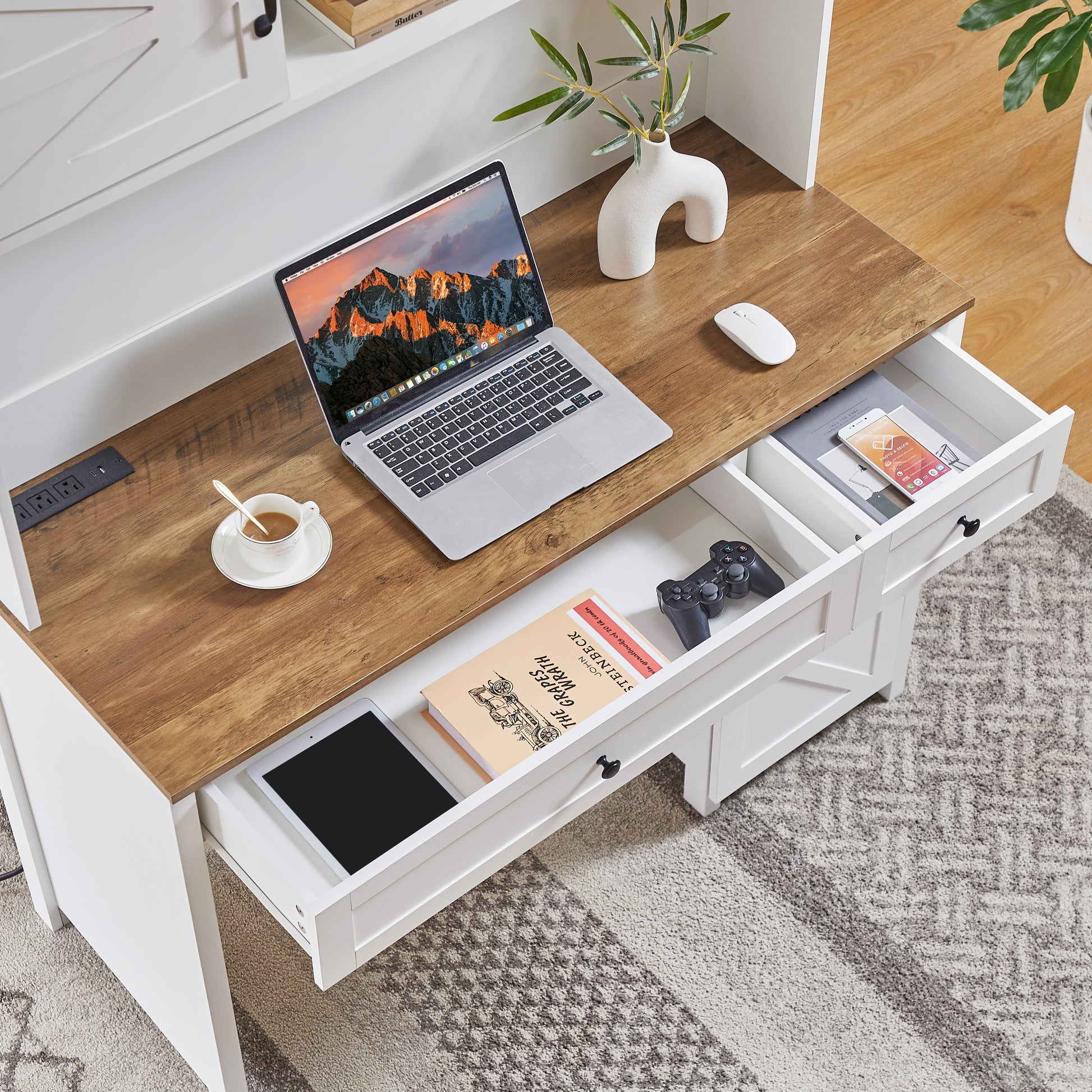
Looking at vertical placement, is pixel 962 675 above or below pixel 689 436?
below

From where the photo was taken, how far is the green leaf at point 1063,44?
2.42 meters

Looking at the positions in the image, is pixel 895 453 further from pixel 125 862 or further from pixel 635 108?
pixel 125 862

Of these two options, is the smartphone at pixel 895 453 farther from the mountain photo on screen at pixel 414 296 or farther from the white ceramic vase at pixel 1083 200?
the white ceramic vase at pixel 1083 200

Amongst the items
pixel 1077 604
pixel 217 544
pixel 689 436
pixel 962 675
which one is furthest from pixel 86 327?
A: pixel 1077 604

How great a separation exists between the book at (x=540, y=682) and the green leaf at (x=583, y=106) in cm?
57

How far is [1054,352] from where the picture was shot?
8.99ft

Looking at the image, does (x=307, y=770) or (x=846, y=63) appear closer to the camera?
(x=307, y=770)

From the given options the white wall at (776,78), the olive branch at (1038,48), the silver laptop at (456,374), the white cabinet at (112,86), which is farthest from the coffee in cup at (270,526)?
the olive branch at (1038,48)

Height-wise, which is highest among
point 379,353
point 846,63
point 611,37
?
point 611,37

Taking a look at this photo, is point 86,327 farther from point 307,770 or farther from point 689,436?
point 689,436

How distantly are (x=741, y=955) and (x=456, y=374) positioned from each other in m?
0.87

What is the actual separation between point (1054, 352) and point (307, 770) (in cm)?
173

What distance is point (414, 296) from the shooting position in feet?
5.64

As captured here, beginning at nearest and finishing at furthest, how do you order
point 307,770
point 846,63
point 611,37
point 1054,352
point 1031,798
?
point 307,770
point 611,37
point 1031,798
point 1054,352
point 846,63
